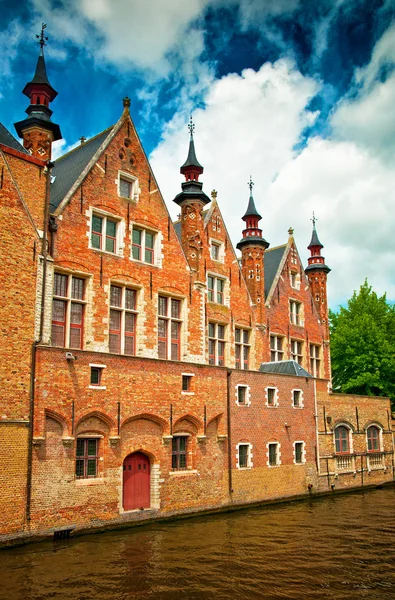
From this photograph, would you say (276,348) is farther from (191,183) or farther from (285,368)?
(191,183)

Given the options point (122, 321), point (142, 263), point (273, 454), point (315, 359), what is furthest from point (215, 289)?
point (315, 359)

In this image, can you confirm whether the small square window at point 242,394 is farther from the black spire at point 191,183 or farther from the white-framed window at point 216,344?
the black spire at point 191,183

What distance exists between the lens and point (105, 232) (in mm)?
21578

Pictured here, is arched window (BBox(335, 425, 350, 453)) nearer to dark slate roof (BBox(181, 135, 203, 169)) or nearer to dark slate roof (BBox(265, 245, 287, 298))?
dark slate roof (BBox(265, 245, 287, 298))

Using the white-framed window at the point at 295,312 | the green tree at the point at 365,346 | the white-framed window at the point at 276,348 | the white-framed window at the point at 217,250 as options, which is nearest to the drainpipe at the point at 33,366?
the white-framed window at the point at 217,250

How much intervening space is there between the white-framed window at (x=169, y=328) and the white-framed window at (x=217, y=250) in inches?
197

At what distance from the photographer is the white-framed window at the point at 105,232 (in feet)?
69.7

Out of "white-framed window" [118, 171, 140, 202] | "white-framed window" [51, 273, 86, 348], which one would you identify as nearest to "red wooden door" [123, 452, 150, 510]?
"white-framed window" [51, 273, 86, 348]

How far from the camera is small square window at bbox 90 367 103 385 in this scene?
60.4 feet

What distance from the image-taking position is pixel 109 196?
71.8 feet

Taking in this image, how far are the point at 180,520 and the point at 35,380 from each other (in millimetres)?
7643

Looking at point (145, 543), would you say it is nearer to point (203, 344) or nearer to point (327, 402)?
point (203, 344)

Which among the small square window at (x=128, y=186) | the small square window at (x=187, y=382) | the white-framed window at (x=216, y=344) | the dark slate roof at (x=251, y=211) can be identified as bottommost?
the small square window at (x=187, y=382)

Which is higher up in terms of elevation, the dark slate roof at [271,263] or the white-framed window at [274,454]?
the dark slate roof at [271,263]
